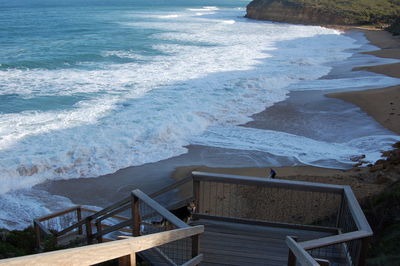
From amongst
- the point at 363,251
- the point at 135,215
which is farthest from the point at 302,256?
the point at 135,215

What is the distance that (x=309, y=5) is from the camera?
74375 millimetres

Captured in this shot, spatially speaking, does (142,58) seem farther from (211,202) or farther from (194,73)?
(211,202)

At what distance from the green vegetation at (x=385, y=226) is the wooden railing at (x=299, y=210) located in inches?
24.0

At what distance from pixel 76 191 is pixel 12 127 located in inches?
277

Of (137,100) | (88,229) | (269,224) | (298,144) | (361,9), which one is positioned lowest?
(298,144)

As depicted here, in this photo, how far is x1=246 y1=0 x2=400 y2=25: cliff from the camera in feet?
227

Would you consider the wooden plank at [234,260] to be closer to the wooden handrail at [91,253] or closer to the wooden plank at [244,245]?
the wooden plank at [244,245]

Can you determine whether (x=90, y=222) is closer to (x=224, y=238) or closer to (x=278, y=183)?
(x=224, y=238)

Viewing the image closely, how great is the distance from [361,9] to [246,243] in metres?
76.9

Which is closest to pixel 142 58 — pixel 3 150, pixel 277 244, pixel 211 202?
pixel 3 150

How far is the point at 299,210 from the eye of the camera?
32.5 ft

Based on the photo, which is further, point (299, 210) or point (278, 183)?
point (299, 210)

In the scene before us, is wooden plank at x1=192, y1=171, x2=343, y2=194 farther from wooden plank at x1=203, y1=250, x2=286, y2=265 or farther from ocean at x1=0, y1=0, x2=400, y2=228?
ocean at x1=0, y1=0, x2=400, y2=228

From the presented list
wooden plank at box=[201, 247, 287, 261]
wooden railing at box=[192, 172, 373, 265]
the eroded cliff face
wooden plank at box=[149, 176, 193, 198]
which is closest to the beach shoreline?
wooden railing at box=[192, 172, 373, 265]
